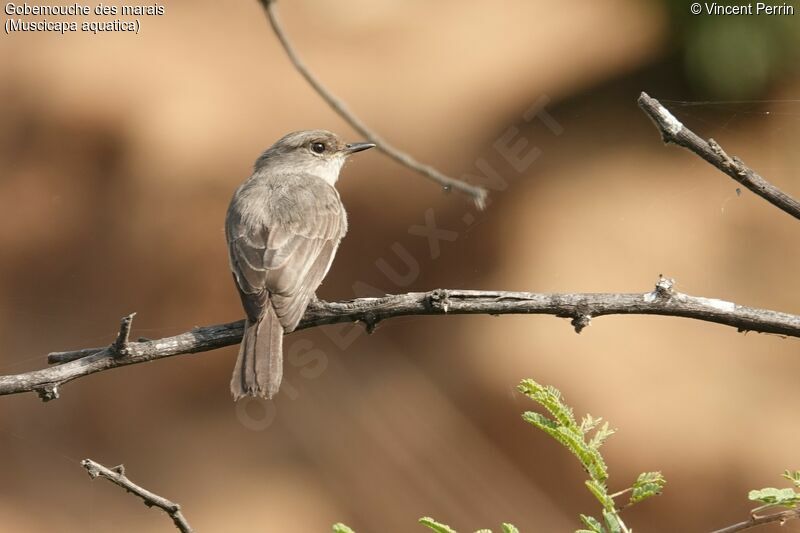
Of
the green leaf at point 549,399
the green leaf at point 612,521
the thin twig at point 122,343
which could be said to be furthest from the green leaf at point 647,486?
the thin twig at point 122,343

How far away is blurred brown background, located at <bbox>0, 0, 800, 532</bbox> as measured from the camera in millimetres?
7332

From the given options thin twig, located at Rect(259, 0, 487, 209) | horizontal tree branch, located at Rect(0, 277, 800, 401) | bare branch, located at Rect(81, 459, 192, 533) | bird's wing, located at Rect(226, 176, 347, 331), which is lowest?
bare branch, located at Rect(81, 459, 192, 533)

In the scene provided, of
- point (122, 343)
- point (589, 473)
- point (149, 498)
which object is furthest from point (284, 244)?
point (589, 473)

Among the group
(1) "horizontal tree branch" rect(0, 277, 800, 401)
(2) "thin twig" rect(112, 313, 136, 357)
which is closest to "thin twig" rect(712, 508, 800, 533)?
(1) "horizontal tree branch" rect(0, 277, 800, 401)

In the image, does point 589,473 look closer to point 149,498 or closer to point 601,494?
point 601,494

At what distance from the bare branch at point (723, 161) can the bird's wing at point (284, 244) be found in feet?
6.68

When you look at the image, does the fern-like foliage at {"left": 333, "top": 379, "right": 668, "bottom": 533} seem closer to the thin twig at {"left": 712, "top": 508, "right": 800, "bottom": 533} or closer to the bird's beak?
the thin twig at {"left": 712, "top": 508, "right": 800, "bottom": 533}

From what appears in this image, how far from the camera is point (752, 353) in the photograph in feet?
24.1

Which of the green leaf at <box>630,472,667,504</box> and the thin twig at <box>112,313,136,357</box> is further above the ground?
the thin twig at <box>112,313,136,357</box>

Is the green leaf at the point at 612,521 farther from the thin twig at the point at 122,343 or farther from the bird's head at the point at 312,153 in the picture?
the bird's head at the point at 312,153

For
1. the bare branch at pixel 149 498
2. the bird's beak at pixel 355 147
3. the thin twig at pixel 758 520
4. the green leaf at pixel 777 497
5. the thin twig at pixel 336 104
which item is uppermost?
the bird's beak at pixel 355 147

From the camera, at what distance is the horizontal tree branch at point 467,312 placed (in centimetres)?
341

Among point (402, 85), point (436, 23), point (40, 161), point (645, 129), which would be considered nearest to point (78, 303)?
point (40, 161)

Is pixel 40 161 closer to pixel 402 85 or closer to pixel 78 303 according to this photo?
pixel 78 303
